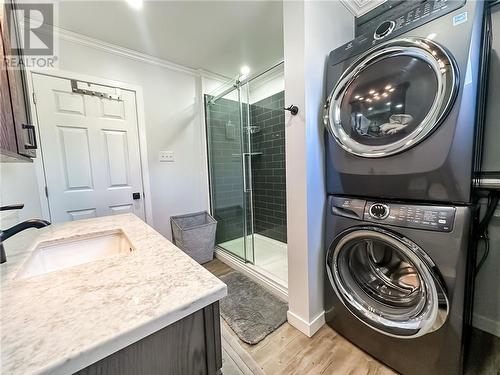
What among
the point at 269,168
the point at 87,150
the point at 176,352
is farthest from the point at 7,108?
the point at 269,168

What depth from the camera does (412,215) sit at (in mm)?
960

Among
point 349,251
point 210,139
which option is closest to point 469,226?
point 349,251

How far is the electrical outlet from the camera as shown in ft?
7.81

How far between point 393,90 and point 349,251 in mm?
904

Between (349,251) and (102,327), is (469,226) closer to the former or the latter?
(349,251)

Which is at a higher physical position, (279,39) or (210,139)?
(279,39)

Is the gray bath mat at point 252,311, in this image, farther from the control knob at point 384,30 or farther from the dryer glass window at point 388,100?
the control knob at point 384,30

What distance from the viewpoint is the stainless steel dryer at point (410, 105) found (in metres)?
0.84

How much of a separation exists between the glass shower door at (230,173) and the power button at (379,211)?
1.56 metres

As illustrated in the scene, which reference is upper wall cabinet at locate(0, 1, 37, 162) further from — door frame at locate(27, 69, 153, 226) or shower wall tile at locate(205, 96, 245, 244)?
shower wall tile at locate(205, 96, 245, 244)

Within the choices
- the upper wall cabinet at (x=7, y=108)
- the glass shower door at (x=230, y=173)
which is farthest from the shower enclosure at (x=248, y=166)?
the upper wall cabinet at (x=7, y=108)

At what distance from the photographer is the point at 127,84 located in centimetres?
212

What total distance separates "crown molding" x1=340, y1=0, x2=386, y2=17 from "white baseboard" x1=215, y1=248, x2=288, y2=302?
218 centimetres

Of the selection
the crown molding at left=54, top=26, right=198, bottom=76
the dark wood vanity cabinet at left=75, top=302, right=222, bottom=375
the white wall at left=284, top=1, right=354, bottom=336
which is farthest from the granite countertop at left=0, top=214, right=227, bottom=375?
the crown molding at left=54, top=26, right=198, bottom=76
